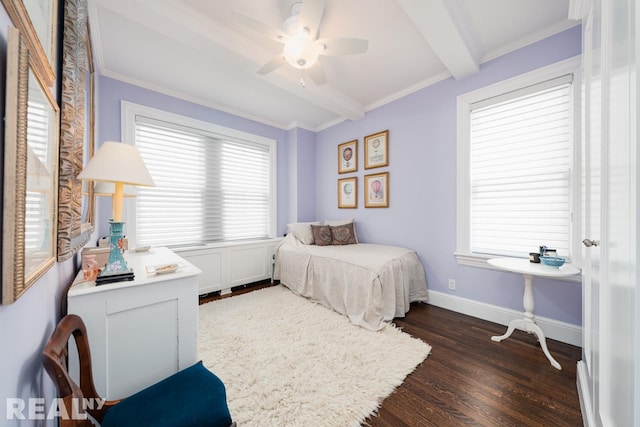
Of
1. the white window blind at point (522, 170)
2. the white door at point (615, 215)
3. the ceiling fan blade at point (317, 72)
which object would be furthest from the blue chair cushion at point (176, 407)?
the white window blind at point (522, 170)

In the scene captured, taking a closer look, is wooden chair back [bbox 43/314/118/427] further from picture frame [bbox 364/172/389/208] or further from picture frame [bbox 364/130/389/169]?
picture frame [bbox 364/130/389/169]

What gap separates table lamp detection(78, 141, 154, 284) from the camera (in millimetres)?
1139

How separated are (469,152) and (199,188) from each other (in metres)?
3.42

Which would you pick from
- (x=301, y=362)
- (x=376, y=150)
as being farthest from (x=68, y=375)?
(x=376, y=150)

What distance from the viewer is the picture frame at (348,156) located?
3871 millimetres

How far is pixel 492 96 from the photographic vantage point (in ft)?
8.18

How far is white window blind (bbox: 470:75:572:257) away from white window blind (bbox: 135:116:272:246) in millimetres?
3049

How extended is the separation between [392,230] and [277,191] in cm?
206

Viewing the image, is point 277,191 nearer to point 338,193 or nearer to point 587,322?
point 338,193

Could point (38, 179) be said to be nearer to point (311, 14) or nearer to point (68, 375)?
point (68, 375)

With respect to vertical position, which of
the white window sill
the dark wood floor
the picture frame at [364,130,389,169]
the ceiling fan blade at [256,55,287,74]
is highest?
the ceiling fan blade at [256,55,287,74]

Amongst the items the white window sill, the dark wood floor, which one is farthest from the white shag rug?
the white window sill

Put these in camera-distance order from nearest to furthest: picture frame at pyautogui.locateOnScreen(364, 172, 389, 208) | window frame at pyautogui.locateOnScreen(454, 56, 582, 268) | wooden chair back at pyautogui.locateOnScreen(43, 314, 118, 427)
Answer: wooden chair back at pyautogui.locateOnScreen(43, 314, 118, 427) < window frame at pyautogui.locateOnScreen(454, 56, 582, 268) < picture frame at pyautogui.locateOnScreen(364, 172, 389, 208)

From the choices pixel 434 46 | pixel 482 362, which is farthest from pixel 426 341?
pixel 434 46
